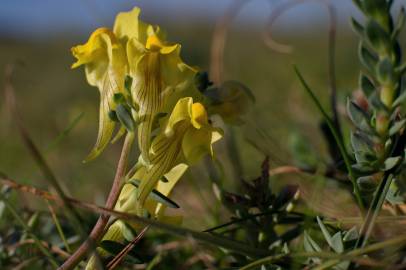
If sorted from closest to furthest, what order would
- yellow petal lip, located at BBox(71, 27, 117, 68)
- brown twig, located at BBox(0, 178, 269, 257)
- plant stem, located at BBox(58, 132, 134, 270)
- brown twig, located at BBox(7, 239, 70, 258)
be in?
brown twig, located at BBox(0, 178, 269, 257) < plant stem, located at BBox(58, 132, 134, 270) < yellow petal lip, located at BBox(71, 27, 117, 68) < brown twig, located at BBox(7, 239, 70, 258)

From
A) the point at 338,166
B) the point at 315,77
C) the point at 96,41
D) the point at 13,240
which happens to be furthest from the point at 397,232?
the point at 315,77

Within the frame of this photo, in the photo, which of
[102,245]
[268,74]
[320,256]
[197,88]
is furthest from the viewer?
[268,74]

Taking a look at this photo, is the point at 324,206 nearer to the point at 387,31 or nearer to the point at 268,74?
the point at 387,31

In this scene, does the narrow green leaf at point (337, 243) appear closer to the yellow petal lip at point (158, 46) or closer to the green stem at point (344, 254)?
the green stem at point (344, 254)

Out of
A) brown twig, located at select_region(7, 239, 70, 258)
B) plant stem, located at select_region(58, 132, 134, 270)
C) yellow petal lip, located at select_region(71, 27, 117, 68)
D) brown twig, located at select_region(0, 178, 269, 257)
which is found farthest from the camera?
brown twig, located at select_region(7, 239, 70, 258)

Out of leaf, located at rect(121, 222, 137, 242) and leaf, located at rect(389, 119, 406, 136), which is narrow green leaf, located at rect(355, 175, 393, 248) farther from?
leaf, located at rect(121, 222, 137, 242)

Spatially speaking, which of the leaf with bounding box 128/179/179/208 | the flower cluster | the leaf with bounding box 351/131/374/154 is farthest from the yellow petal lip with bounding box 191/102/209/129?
the leaf with bounding box 351/131/374/154
